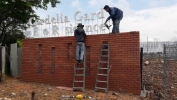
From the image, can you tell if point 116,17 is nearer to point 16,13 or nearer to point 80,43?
point 80,43

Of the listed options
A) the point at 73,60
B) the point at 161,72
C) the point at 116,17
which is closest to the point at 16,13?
the point at 73,60

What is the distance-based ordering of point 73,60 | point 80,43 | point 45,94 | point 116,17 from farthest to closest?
point 73,60 → point 80,43 → point 116,17 → point 45,94

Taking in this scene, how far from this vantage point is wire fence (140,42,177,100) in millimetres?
8656

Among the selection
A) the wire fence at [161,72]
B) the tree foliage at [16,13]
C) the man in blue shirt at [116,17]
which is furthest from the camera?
the tree foliage at [16,13]

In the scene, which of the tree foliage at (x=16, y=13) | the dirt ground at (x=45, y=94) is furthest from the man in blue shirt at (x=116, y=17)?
the tree foliage at (x=16, y=13)

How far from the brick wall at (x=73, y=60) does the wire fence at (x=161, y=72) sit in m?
0.99

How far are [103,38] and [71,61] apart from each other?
1920 mm

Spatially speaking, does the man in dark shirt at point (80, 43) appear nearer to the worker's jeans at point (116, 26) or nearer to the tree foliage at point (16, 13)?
the worker's jeans at point (116, 26)

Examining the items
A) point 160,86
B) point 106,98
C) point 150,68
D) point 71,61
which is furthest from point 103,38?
point 150,68

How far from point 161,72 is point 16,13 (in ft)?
34.6

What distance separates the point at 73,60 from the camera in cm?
1055

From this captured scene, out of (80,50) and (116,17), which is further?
(80,50)

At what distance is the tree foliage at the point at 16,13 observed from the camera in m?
15.4

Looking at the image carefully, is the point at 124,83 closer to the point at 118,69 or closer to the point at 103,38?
the point at 118,69
